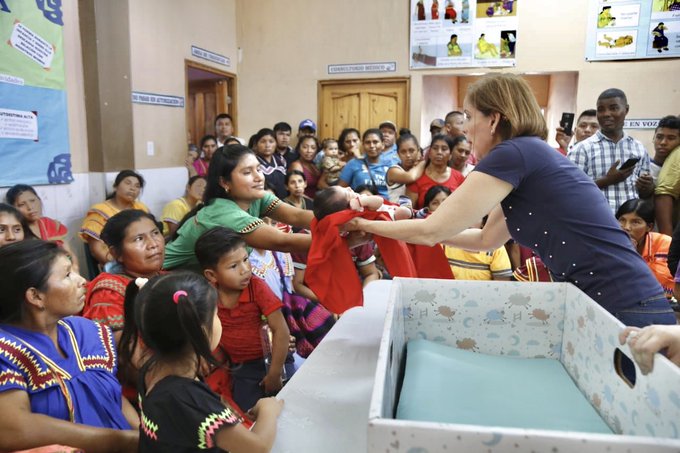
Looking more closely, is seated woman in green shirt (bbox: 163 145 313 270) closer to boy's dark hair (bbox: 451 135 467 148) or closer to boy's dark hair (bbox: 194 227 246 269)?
boy's dark hair (bbox: 194 227 246 269)

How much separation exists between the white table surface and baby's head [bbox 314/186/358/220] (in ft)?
1.31

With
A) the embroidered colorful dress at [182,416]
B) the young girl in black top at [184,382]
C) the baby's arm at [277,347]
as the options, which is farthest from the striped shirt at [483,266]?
the embroidered colorful dress at [182,416]

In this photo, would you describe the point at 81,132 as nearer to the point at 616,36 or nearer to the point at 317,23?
the point at 317,23

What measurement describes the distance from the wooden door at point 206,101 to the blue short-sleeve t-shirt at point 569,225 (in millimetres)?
6331

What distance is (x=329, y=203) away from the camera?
5.91 feet

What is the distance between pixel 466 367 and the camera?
1.09m

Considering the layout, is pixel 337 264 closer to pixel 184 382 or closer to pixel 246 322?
pixel 246 322

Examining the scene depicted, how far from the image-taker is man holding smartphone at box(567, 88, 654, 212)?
3.45 metres

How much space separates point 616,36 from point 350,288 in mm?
5806

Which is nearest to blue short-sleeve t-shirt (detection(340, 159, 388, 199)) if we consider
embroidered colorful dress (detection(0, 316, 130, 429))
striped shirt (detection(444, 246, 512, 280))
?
striped shirt (detection(444, 246, 512, 280))

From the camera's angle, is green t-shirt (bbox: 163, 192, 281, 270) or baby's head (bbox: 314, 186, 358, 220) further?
green t-shirt (bbox: 163, 192, 281, 270)

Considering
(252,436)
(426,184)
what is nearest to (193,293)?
(252,436)

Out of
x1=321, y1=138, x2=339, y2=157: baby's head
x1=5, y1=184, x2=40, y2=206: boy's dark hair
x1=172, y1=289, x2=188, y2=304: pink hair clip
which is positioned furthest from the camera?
x1=321, y1=138, x2=339, y2=157: baby's head

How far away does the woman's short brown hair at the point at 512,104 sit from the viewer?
52.1 inches
